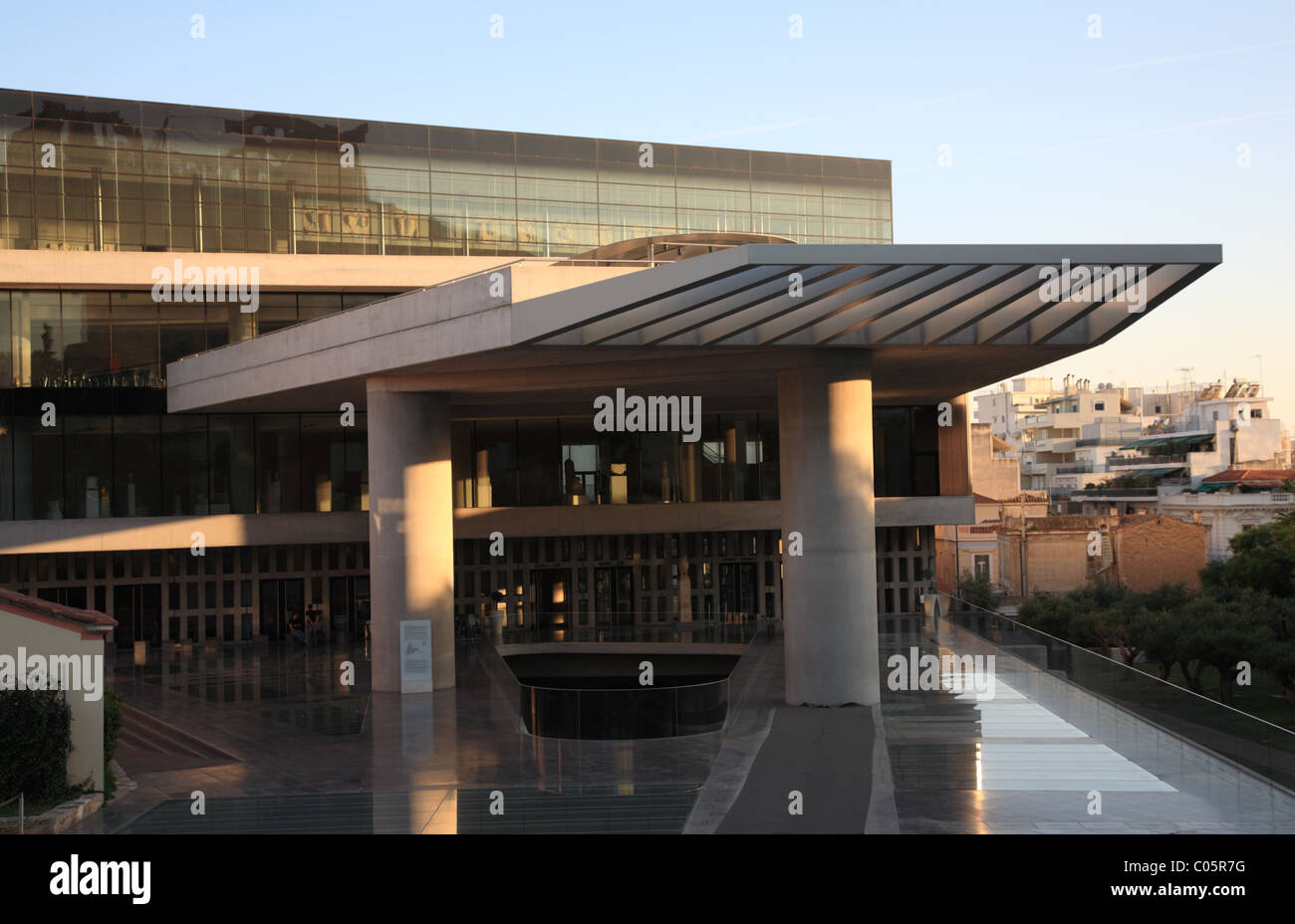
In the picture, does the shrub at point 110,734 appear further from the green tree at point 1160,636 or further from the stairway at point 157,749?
the green tree at point 1160,636

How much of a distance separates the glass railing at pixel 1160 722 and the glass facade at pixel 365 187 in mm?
23827

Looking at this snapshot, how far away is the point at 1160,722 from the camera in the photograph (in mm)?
16797

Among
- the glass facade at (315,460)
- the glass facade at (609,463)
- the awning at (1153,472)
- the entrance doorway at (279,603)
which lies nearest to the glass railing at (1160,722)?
the glass facade at (609,463)

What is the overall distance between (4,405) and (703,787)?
88.8ft

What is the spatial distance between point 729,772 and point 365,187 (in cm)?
2697

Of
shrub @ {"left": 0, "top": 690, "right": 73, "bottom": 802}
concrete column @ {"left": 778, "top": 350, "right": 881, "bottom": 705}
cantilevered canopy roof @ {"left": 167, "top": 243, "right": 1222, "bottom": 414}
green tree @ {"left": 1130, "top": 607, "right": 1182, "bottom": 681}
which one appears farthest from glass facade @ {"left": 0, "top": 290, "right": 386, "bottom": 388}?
green tree @ {"left": 1130, "top": 607, "right": 1182, "bottom": 681}

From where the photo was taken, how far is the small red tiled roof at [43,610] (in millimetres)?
16797

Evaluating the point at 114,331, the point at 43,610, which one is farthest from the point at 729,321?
the point at 114,331

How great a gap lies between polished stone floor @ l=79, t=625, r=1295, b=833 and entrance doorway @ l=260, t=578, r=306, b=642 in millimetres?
12106

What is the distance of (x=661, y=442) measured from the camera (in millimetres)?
39969
